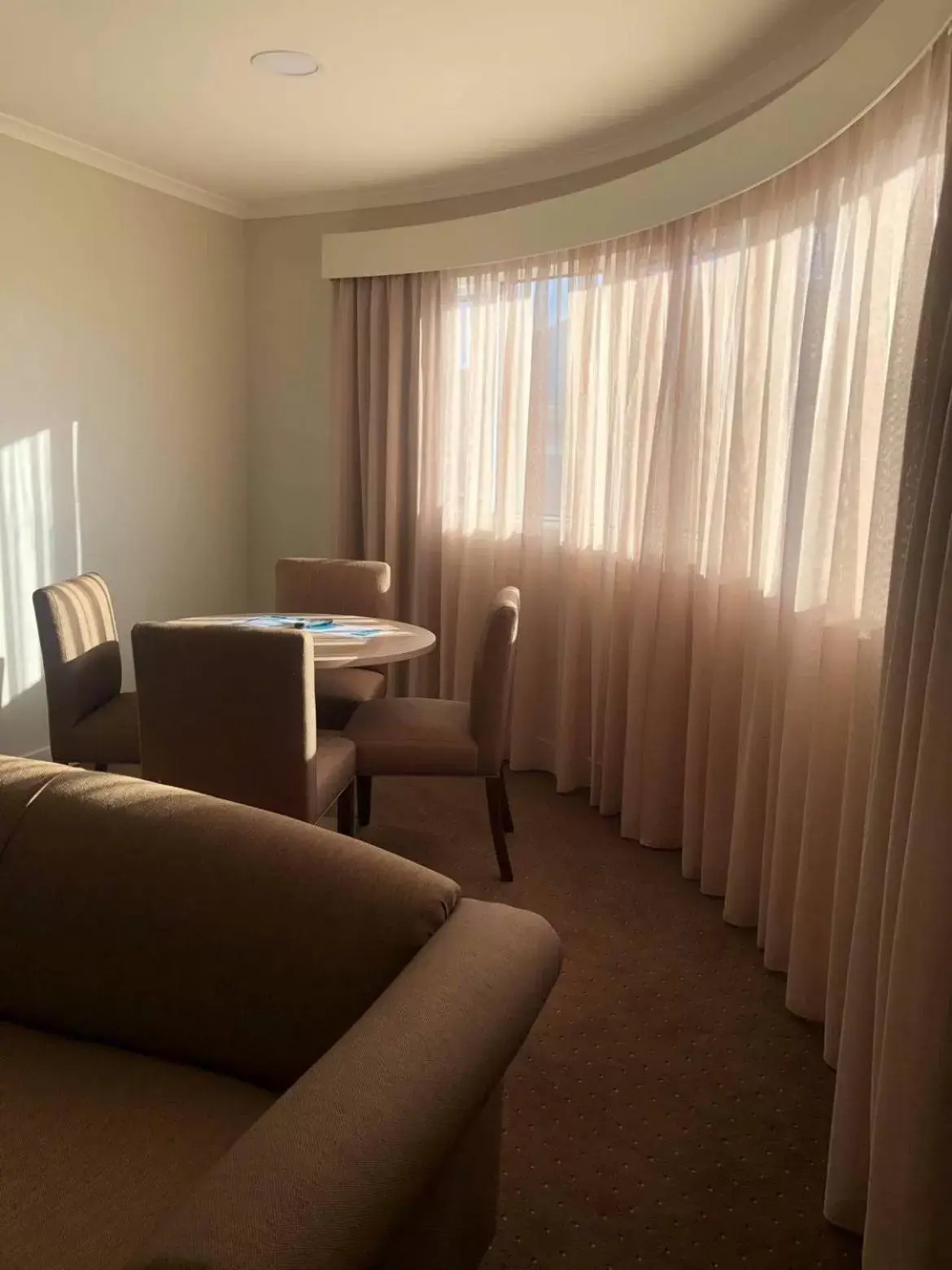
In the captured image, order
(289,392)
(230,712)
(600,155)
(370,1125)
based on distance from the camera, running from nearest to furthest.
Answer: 1. (370,1125)
2. (230,712)
3. (600,155)
4. (289,392)

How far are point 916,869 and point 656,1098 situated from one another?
93cm

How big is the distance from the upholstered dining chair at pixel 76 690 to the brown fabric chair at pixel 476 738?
76 centimetres

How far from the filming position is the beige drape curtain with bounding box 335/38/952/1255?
215cm

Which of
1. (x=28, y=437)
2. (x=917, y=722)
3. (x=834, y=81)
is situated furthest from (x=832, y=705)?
(x=28, y=437)

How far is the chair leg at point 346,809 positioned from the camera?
2.97 meters

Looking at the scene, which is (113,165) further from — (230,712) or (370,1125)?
(370,1125)

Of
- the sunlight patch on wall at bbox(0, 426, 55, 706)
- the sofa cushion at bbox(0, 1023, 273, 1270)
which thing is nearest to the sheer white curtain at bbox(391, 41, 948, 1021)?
the sofa cushion at bbox(0, 1023, 273, 1270)

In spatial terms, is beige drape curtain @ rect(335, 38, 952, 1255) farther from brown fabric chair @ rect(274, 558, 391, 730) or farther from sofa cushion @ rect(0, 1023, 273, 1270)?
sofa cushion @ rect(0, 1023, 273, 1270)

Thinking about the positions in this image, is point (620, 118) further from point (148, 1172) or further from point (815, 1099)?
point (148, 1172)

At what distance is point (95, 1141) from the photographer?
1261 millimetres

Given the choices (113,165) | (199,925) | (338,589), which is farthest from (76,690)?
(113,165)

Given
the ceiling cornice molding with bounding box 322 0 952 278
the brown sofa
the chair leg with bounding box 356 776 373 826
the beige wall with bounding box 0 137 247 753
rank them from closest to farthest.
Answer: the brown sofa → the ceiling cornice molding with bounding box 322 0 952 278 → the chair leg with bounding box 356 776 373 826 → the beige wall with bounding box 0 137 247 753

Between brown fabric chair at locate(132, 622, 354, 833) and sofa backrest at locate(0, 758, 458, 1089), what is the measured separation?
86cm

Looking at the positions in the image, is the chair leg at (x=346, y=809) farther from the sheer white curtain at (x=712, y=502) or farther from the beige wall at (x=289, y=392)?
the beige wall at (x=289, y=392)
